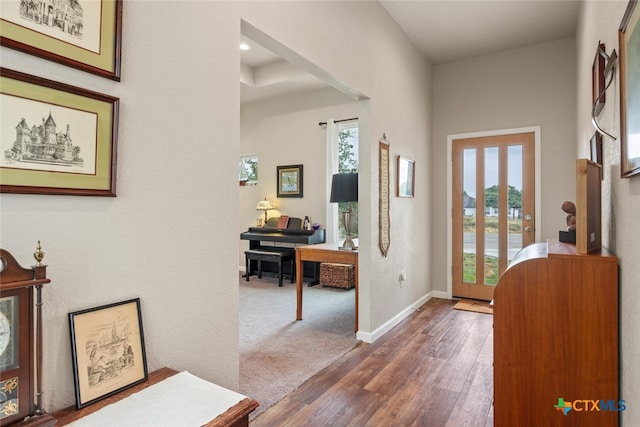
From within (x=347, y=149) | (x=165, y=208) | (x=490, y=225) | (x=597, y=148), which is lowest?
(x=490, y=225)

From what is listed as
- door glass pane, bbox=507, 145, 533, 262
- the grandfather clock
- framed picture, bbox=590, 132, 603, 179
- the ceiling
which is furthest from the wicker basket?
the grandfather clock

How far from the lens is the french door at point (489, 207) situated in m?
4.20

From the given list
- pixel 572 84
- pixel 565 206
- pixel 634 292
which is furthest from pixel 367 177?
pixel 572 84

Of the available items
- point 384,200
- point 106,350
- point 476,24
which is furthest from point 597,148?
point 106,350

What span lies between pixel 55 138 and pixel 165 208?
0.44 metres

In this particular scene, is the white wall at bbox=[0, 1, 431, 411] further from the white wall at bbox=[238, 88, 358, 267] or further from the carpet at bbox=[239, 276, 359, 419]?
the white wall at bbox=[238, 88, 358, 267]

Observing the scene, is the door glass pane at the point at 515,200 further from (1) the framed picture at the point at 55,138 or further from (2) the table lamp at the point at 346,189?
(1) the framed picture at the point at 55,138

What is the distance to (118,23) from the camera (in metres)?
1.25

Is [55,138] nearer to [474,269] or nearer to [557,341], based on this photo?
[557,341]

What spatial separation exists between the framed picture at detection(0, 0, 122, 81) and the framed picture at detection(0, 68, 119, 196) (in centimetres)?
9

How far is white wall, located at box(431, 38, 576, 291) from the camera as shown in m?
3.99

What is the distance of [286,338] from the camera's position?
312 centimetres

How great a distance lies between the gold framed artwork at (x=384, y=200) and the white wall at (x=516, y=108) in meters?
1.59

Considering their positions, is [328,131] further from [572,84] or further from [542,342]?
[542,342]
